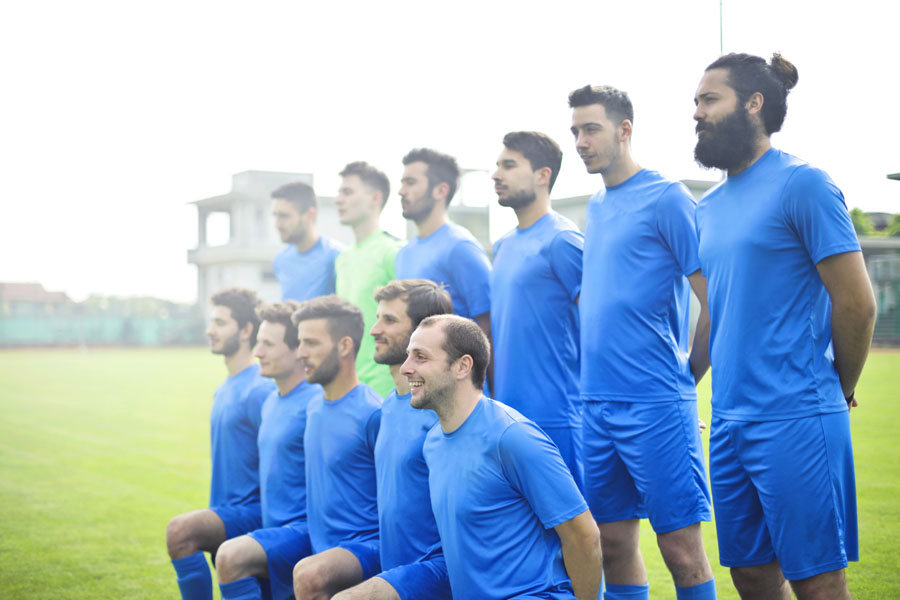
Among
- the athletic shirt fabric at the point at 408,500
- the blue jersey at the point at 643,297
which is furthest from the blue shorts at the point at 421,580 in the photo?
the blue jersey at the point at 643,297

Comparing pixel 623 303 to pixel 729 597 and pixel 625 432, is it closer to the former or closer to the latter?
pixel 625 432

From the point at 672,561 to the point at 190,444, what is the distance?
1145 cm

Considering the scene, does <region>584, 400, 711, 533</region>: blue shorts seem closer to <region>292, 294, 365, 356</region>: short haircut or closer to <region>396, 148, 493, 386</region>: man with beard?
<region>396, 148, 493, 386</region>: man with beard

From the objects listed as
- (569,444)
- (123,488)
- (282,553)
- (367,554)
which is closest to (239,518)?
(282,553)

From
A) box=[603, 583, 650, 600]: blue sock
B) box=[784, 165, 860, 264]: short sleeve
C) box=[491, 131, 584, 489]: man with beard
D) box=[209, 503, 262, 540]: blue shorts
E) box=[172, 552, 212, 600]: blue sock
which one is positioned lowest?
box=[172, 552, 212, 600]: blue sock

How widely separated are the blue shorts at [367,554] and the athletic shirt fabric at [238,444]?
1277 mm

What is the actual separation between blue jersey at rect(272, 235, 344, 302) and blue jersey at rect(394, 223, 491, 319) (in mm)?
1406

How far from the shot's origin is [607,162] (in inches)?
155

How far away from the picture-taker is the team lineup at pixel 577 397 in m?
2.98

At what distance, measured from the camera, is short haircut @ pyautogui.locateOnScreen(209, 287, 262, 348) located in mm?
5746

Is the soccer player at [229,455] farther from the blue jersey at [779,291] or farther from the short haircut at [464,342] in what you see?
the blue jersey at [779,291]

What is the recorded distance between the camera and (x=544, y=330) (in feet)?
14.2

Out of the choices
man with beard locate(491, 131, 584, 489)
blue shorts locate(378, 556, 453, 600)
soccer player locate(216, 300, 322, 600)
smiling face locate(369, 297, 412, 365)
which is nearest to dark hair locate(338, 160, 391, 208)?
soccer player locate(216, 300, 322, 600)

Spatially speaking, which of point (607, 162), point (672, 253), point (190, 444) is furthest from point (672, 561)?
point (190, 444)
